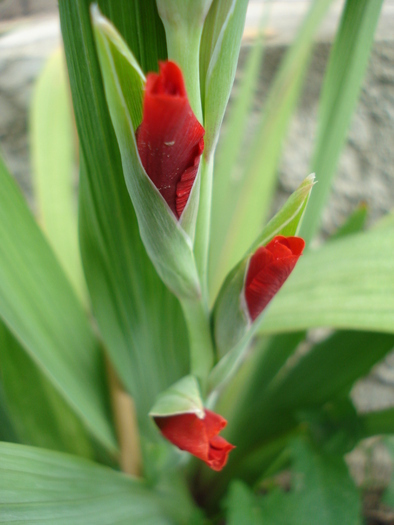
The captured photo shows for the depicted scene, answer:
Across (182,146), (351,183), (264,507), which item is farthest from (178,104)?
(351,183)

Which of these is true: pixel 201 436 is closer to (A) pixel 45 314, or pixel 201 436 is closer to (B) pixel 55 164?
(A) pixel 45 314

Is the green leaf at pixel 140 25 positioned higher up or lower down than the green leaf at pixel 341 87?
higher up

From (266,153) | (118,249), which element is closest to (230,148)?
(266,153)

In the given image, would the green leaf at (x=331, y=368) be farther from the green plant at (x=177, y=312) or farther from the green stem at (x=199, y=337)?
the green stem at (x=199, y=337)

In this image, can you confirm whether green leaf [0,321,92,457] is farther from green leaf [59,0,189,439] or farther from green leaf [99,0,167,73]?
green leaf [99,0,167,73]

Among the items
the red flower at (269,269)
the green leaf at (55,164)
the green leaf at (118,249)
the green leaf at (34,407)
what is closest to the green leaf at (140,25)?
the green leaf at (118,249)

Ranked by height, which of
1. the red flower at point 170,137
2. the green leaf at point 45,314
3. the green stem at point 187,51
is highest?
Answer: the green stem at point 187,51

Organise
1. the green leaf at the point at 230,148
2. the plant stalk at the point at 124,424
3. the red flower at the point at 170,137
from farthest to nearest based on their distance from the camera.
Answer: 1. the green leaf at the point at 230,148
2. the plant stalk at the point at 124,424
3. the red flower at the point at 170,137
